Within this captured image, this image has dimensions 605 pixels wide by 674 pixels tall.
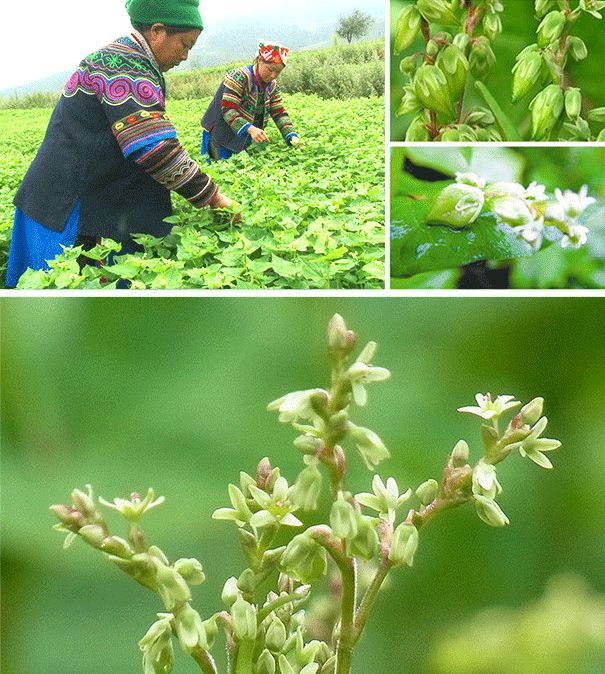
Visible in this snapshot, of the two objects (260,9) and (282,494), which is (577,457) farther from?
(282,494)

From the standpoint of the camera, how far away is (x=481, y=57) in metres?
1.10

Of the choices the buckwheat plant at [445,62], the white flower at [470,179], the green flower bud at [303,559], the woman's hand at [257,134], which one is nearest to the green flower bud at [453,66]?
the buckwheat plant at [445,62]

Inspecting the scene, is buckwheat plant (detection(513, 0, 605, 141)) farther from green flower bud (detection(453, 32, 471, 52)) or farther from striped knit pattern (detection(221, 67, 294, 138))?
striped knit pattern (detection(221, 67, 294, 138))

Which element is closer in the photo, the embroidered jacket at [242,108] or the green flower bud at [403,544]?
the green flower bud at [403,544]

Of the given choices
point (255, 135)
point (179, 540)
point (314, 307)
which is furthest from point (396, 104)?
point (179, 540)

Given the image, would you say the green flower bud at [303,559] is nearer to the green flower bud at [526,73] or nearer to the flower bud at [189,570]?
the flower bud at [189,570]

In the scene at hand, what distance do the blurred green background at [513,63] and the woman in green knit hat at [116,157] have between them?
0.78 ft

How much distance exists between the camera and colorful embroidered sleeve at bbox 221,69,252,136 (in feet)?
3.64

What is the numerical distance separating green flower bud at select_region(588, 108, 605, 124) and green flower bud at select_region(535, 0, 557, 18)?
0.13 m

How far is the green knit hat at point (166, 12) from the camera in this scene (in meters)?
1.08

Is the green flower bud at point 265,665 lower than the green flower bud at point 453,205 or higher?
lower

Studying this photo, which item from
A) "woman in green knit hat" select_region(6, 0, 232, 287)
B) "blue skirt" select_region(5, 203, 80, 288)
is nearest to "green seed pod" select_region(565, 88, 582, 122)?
"woman in green knit hat" select_region(6, 0, 232, 287)

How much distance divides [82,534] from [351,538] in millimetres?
138

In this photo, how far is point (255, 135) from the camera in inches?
44.5
